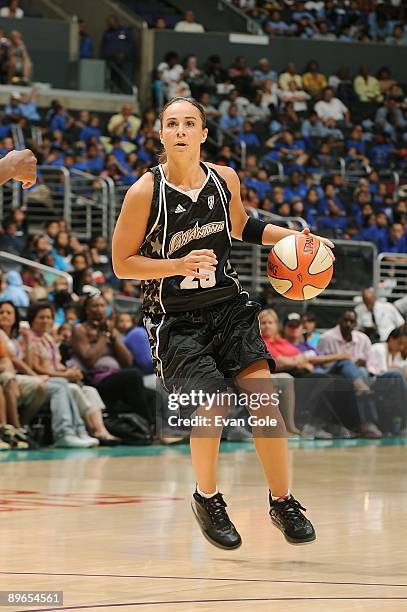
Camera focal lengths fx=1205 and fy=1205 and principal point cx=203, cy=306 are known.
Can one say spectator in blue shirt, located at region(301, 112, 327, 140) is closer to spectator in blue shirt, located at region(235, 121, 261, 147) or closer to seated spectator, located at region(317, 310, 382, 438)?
spectator in blue shirt, located at region(235, 121, 261, 147)

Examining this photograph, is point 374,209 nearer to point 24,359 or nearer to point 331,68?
point 331,68

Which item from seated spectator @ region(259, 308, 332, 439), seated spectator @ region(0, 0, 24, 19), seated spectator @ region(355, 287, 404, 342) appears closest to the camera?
seated spectator @ region(259, 308, 332, 439)

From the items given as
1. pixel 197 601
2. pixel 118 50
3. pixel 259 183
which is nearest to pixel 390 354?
pixel 259 183

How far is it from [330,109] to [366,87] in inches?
65.5

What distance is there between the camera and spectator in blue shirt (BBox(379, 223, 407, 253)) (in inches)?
821

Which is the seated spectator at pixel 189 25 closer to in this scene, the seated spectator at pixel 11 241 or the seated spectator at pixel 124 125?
the seated spectator at pixel 124 125

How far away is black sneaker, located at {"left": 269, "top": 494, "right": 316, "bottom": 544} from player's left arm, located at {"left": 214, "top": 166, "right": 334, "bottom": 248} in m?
1.28

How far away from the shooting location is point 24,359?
1214cm

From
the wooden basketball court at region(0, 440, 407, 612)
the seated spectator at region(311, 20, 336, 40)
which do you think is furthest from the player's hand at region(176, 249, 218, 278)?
the seated spectator at region(311, 20, 336, 40)

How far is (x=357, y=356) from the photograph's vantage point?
14.7 metres

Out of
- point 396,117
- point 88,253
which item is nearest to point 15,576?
point 88,253

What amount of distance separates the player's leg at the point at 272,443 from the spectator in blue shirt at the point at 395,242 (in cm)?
1562

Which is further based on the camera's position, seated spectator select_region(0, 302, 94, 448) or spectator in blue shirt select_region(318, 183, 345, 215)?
spectator in blue shirt select_region(318, 183, 345, 215)
